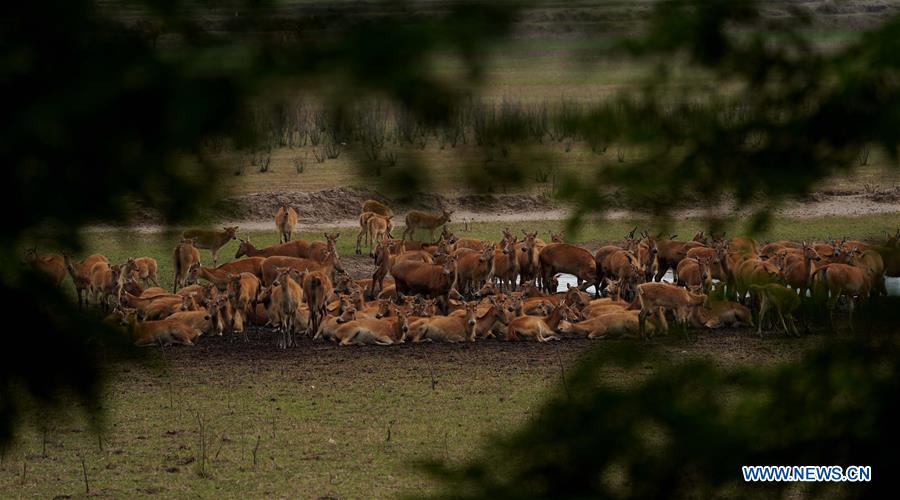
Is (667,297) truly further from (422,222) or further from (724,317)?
(422,222)

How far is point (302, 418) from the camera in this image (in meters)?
10.7

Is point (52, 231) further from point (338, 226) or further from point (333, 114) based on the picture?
point (338, 226)

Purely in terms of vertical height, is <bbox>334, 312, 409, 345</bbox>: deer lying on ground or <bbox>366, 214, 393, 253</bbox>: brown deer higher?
<bbox>366, 214, 393, 253</bbox>: brown deer

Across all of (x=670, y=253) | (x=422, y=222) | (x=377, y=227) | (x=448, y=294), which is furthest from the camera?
(x=377, y=227)

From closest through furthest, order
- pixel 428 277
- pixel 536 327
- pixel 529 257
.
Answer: pixel 536 327 < pixel 428 277 < pixel 529 257

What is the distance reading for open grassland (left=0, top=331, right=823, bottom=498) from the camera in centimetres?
891

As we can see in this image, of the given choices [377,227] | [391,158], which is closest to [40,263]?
[391,158]

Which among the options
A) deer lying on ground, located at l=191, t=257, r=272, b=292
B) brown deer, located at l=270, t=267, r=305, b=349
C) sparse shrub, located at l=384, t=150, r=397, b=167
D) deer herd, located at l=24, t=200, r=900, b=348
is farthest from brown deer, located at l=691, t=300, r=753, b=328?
sparse shrub, located at l=384, t=150, r=397, b=167

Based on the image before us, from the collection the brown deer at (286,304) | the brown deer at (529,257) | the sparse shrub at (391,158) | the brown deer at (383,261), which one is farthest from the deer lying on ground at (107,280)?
the sparse shrub at (391,158)

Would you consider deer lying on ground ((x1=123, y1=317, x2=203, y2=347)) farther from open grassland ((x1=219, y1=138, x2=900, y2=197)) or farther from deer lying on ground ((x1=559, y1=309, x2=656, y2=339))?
open grassland ((x1=219, y1=138, x2=900, y2=197))

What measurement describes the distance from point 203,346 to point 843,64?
12.5 m

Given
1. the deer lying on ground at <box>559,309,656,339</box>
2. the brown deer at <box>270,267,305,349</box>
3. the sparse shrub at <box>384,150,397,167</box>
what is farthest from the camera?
the brown deer at <box>270,267,305,349</box>

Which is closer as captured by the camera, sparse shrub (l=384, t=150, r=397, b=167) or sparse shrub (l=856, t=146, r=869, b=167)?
sparse shrub (l=384, t=150, r=397, b=167)

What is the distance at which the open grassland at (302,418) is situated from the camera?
351 inches
